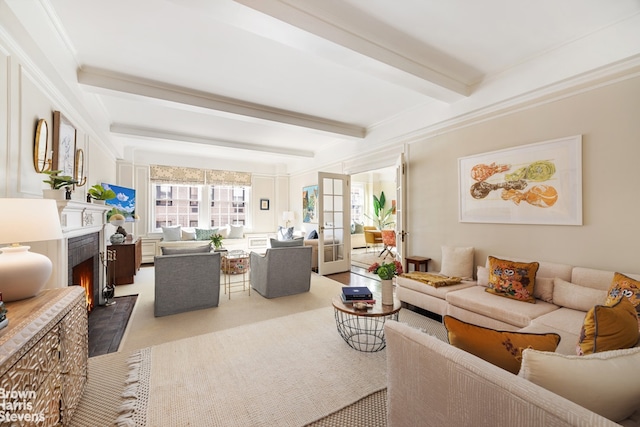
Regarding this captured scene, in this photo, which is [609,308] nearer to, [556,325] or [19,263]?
[556,325]

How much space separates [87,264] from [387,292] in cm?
355

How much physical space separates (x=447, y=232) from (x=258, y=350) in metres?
2.92

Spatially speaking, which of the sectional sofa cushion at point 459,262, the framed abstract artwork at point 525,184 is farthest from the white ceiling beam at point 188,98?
the sectional sofa cushion at point 459,262

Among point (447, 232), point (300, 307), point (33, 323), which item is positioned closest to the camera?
point (33, 323)

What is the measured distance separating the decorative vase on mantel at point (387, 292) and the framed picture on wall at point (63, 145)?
3.14 m

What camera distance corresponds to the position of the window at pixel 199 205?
7.05 meters

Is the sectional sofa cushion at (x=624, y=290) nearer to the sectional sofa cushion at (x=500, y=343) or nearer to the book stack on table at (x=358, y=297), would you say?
the sectional sofa cushion at (x=500, y=343)

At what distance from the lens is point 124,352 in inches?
95.6

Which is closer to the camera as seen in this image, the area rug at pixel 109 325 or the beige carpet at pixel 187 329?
the beige carpet at pixel 187 329

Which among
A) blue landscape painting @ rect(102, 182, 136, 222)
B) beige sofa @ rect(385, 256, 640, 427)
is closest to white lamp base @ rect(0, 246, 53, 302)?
beige sofa @ rect(385, 256, 640, 427)

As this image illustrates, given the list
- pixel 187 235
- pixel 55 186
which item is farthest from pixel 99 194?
pixel 187 235

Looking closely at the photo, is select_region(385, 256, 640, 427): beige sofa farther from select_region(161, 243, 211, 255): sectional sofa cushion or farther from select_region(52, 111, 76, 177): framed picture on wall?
select_region(52, 111, 76, 177): framed picture on wall

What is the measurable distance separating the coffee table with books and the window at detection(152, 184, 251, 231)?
573cm

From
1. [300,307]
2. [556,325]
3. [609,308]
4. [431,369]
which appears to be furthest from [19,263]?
[556,325]
